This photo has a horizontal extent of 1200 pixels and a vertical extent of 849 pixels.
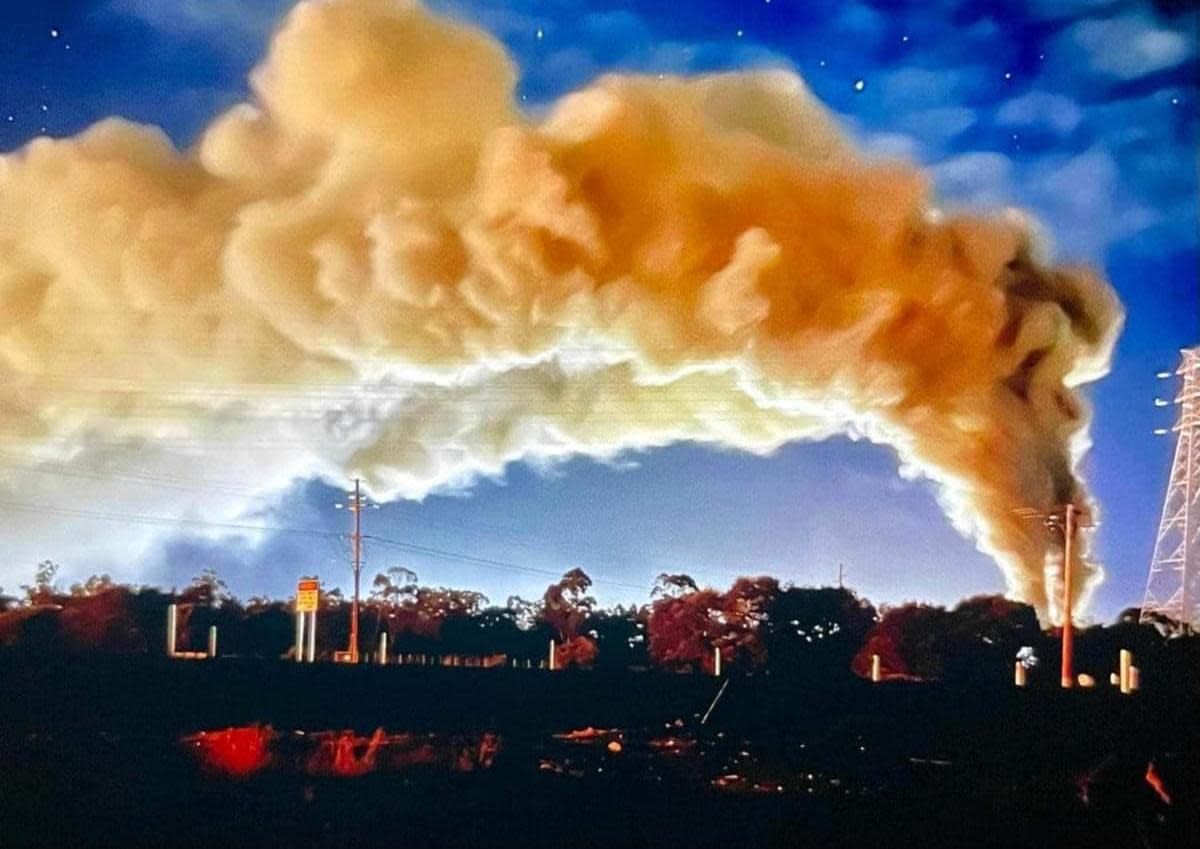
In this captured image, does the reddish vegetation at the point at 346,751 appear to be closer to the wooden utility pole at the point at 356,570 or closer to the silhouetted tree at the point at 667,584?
the wooden utility pole at the point at 356,570

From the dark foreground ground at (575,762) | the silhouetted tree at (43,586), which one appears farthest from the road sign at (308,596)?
the silhouetted tree at (43,586)

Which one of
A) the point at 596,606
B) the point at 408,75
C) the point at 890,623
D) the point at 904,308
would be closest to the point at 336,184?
the point at 408,75

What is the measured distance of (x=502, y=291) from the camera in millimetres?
4051

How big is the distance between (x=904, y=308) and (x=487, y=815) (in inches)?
91.3

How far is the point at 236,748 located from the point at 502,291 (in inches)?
72.7

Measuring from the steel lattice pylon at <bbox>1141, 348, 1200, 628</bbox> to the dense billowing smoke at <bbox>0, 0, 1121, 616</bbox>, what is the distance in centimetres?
23

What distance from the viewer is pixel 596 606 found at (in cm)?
413

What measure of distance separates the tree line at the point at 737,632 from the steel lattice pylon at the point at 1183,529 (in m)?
0.08

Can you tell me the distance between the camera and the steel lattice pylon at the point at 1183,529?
4.10m

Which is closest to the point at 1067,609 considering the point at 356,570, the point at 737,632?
the point at 737,632

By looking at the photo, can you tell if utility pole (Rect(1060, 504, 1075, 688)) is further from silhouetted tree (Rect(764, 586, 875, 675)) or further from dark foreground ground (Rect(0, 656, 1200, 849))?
silhouetted tree (Rect(764, 586, 875, 675))

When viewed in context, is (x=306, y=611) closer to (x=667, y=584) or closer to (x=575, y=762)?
(x=575, y=762)

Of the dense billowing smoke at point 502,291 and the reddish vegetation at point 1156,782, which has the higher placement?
the dense billowing smoke at point 502,291

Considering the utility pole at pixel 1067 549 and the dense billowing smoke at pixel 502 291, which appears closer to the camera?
the dense billowing smoke at pixel 502 291
